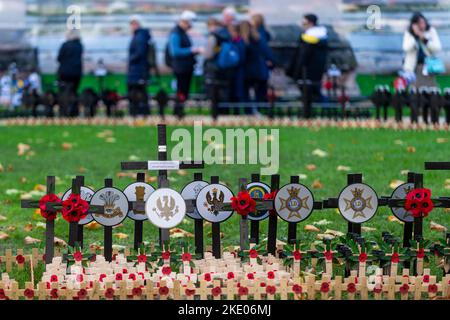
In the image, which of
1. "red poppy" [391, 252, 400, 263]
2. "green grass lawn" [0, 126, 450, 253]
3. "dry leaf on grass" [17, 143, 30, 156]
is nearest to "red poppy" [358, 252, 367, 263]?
"red poppy" [391, 252, 400, 263]

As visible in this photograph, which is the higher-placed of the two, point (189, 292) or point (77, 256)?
point (77, 256)

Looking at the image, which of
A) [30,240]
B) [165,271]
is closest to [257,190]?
[165,271]

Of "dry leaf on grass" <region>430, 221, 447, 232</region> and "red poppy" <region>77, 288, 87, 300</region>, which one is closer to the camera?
"red poppy" <region>77, 288, 87, 300</region>

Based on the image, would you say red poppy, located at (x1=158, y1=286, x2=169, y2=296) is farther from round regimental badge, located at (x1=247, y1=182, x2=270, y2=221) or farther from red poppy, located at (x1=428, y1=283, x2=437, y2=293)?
red poppy, located at (x1=428, y1=283, x2=437, y2=293)

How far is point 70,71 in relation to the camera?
26.2 m

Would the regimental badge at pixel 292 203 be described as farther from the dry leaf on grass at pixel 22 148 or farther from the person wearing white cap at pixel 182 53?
the person wearing white cap at pixel 182 53

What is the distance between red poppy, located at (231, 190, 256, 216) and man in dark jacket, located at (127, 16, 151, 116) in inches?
646

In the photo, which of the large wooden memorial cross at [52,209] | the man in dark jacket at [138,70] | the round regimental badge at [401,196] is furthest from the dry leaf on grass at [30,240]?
the man in dark jacket at [138,70]

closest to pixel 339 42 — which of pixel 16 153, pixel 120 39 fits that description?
pixel 120 39

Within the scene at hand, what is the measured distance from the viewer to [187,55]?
24.7 metres

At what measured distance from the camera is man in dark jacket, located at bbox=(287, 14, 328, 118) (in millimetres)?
24125

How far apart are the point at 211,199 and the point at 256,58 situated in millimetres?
17324

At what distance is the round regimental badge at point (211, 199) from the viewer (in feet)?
26.7

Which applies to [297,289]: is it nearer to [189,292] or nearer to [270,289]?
[270,289]
